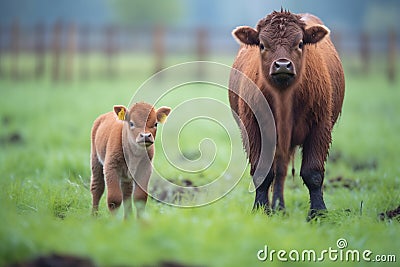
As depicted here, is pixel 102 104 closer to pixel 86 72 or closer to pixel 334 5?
pixel 86 72

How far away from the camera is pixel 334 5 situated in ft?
292

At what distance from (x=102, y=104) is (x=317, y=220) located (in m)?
9.96

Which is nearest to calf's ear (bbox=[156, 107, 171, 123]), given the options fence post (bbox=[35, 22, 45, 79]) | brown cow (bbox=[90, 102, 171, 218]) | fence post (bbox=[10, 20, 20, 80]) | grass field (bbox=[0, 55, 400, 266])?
brown cow (bbox=[90, 102, 171, 218])

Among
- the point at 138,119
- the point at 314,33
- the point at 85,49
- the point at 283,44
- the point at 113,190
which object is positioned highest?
the point at 314,33

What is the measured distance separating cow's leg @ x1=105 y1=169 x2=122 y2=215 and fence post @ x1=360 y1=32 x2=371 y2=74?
22.9 metres

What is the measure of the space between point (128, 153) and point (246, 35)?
6.20 ft

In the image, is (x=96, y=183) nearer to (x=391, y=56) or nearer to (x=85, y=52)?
(x=391, y=56)

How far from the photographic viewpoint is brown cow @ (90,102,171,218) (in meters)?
5.90

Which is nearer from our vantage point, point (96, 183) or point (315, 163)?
point (96, 183)

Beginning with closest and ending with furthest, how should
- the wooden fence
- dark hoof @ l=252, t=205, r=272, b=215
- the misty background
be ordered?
dark hoof @ l=252, t=205, r=272, b=215, the wooden fence, the misty background

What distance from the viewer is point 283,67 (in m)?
6.11

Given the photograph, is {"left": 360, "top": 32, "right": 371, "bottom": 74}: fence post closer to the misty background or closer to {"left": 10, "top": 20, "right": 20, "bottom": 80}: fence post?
Result: the misty background

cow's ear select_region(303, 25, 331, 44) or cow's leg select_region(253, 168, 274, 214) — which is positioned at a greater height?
cow's ear select_region(303, 25, 331, 44)

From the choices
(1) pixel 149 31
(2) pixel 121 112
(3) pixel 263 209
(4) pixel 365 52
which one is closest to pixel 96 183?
(2) pixel 121 112
